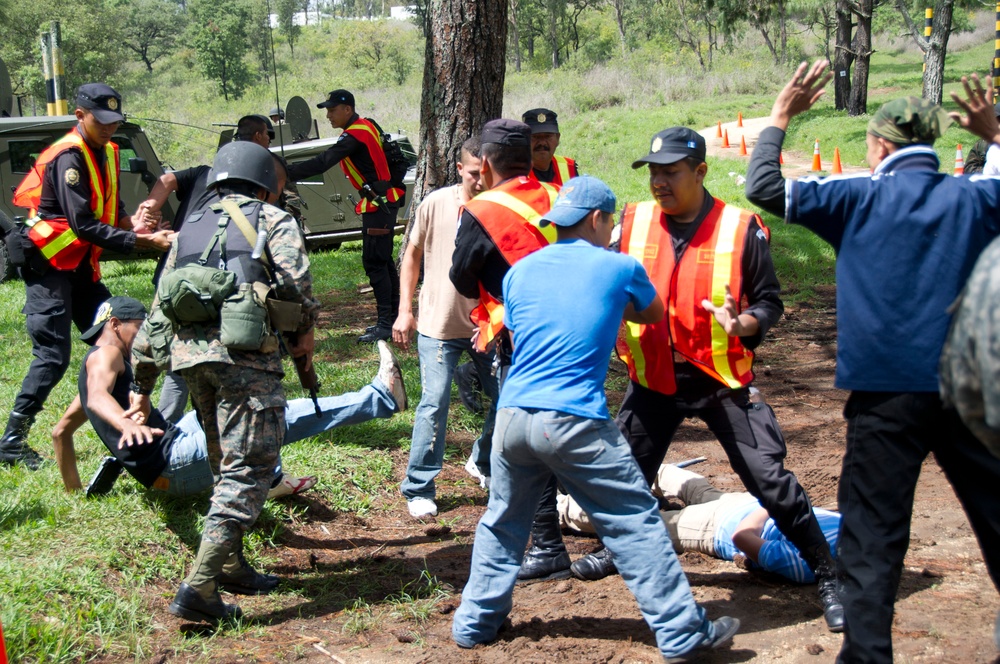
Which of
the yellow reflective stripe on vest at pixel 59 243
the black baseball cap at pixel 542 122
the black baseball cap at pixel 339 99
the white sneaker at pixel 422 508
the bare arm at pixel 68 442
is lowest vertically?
the white sneaker at pixel 422 508

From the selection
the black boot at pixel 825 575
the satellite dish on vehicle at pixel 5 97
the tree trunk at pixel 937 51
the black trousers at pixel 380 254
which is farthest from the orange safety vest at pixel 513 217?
the tree trunk at pixel 937 51

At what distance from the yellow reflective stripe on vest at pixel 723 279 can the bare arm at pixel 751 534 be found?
2.72ft

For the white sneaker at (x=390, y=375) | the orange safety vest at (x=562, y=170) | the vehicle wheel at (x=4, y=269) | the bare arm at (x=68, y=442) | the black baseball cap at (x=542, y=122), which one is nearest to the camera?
the bare arm at (x=68, y=442)

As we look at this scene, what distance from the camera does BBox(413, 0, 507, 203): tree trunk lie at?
7648 millimetres

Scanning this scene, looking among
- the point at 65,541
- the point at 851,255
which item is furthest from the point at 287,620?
the point at 851,255

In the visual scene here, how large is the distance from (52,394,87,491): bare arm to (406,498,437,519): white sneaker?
1.73 meters

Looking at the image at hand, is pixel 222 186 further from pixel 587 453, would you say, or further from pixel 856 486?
pixel 856 486

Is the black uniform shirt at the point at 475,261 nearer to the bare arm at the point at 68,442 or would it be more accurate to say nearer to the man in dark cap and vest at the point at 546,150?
the man in dark cap and vest at the point at 546,150

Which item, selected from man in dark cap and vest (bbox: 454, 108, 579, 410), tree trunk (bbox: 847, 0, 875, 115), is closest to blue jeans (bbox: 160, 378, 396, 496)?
man in dark cap and vest (bbox: 454, 108, 579, 410)

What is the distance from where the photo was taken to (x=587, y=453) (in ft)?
11.0

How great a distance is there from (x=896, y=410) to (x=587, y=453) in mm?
1007

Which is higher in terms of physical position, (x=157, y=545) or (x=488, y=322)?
(x=488, y=322)

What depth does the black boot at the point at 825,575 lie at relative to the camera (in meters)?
3.76

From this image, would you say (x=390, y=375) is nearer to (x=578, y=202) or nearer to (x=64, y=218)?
(x=578, y=202)
